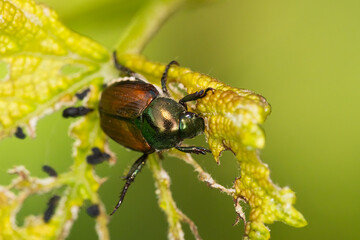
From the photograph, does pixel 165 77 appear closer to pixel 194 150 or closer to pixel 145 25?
pixel 194 150

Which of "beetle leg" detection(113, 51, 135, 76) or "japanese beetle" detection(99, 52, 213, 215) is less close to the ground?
"beetle leg" detection(113, 51, 135, 76)

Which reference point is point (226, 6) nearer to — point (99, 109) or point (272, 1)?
point (272, 1)

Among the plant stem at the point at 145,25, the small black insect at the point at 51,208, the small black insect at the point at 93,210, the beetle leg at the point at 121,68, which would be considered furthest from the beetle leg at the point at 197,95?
the small black insect at the point at 51,208

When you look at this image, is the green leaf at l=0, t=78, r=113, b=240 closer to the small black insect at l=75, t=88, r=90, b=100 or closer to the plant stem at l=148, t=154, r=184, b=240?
the small black insect at l=75, t=88, r=90, b=100

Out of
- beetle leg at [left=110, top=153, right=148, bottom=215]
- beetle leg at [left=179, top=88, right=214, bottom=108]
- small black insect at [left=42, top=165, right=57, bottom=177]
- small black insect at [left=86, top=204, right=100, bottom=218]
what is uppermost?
beetle leg at [left=179, top=88, right=214, bottom=108]

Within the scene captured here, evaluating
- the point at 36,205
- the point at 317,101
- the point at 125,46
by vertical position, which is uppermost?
the point at 317,101

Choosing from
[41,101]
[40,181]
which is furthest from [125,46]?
[40,181]

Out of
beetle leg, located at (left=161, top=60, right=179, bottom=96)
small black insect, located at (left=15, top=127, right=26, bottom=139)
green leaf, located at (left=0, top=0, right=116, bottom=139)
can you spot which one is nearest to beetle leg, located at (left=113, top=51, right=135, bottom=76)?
green leaf, located at (left=0, top=0, right=116, bottom=139)
